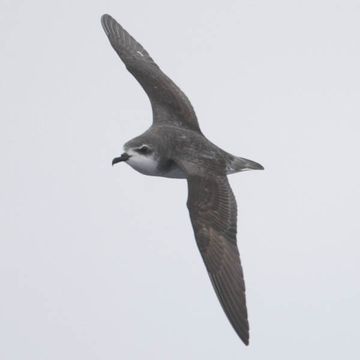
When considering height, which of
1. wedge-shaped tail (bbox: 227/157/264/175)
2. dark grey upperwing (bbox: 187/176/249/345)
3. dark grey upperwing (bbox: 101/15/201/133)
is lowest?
dark grey upperwing (bbox: 187/176/249/345)

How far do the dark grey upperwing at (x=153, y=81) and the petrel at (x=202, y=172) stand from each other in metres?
0.02

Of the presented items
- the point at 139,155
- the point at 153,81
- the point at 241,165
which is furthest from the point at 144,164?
the point at 153,81

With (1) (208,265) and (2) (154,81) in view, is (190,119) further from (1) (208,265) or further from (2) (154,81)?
(1) (208,265)

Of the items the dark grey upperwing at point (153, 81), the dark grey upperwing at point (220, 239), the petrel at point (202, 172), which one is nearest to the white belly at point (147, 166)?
the petrel at point (202, 172)

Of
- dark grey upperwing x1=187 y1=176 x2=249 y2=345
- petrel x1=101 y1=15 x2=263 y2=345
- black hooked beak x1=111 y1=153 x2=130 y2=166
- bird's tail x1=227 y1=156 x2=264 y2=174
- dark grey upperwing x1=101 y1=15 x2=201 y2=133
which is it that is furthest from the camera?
dark grey upperwing x1=101 y1=15 x2=201 y2=133

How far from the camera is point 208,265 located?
1475cm

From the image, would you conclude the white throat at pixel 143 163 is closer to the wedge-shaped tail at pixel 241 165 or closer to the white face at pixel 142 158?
the white face at pixel 142 158

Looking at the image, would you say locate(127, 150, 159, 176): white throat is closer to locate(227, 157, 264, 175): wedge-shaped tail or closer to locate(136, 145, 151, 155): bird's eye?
locate(136, 145, 151, 155): bird's eye

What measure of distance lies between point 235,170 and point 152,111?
209 centimetres

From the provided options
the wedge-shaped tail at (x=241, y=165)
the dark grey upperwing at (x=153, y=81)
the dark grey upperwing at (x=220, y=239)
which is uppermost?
the dark grey upperwing at (x=153, y=81)

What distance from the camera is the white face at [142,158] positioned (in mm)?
15523

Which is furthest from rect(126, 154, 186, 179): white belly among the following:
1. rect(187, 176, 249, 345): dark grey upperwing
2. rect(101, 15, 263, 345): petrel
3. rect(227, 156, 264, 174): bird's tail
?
rect(227, 156, 264, 174): bird's tail

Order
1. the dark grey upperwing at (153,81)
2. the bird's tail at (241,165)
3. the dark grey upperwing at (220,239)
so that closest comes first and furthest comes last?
1. the dark grey upperwing at (220,239)
2. the bird's tail at (241,165)
3. the dark grey upperwing at (153,81)

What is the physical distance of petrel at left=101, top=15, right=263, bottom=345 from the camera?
14523 mm
